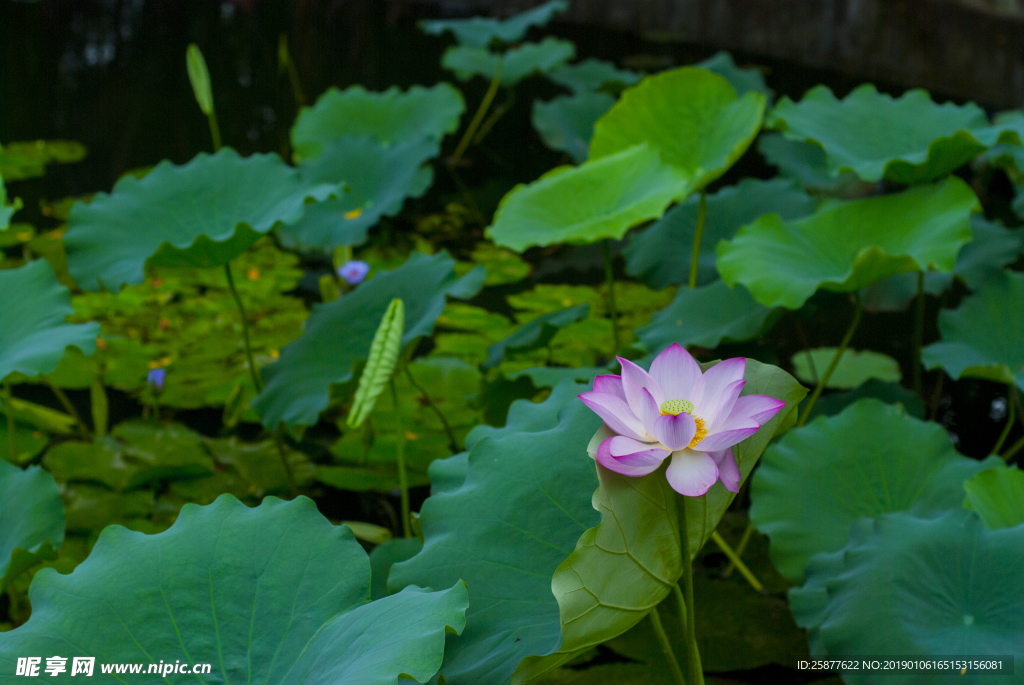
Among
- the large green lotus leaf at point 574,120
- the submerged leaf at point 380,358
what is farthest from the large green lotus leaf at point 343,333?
the large green lotus leaf at point 574,120

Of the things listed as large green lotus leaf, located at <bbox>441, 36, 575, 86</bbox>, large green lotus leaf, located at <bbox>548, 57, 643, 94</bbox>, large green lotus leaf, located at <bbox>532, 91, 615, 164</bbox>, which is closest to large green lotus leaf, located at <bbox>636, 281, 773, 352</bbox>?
large green lotus leaf, located at <bbox>532, 91, 615, 164</bbox>

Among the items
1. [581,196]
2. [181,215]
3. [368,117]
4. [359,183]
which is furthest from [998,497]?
[368,117]

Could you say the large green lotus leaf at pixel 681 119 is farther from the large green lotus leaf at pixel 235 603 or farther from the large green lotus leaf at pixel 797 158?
the large green lotus leaf at pixel 235 603

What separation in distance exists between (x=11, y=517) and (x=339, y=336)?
60 centimetres

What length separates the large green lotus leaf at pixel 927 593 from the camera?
2.62ft

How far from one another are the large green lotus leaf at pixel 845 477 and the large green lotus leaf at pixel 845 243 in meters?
0.22

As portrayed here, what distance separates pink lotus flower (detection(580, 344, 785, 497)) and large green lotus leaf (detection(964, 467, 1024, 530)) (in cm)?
43

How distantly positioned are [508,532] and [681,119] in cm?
118

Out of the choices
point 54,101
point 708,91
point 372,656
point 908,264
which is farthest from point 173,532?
point 54,101

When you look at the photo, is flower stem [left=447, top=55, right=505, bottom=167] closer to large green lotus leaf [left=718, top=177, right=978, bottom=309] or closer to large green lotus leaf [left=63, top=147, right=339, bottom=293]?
large green lotus leaf [left=63, top=147, right=339, bottom=293]

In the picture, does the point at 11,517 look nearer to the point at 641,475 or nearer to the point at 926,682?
the point at 641,475

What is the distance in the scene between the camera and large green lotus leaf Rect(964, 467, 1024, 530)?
0.89 m

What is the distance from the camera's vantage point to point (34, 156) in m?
3.31

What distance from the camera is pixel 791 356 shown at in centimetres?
201
